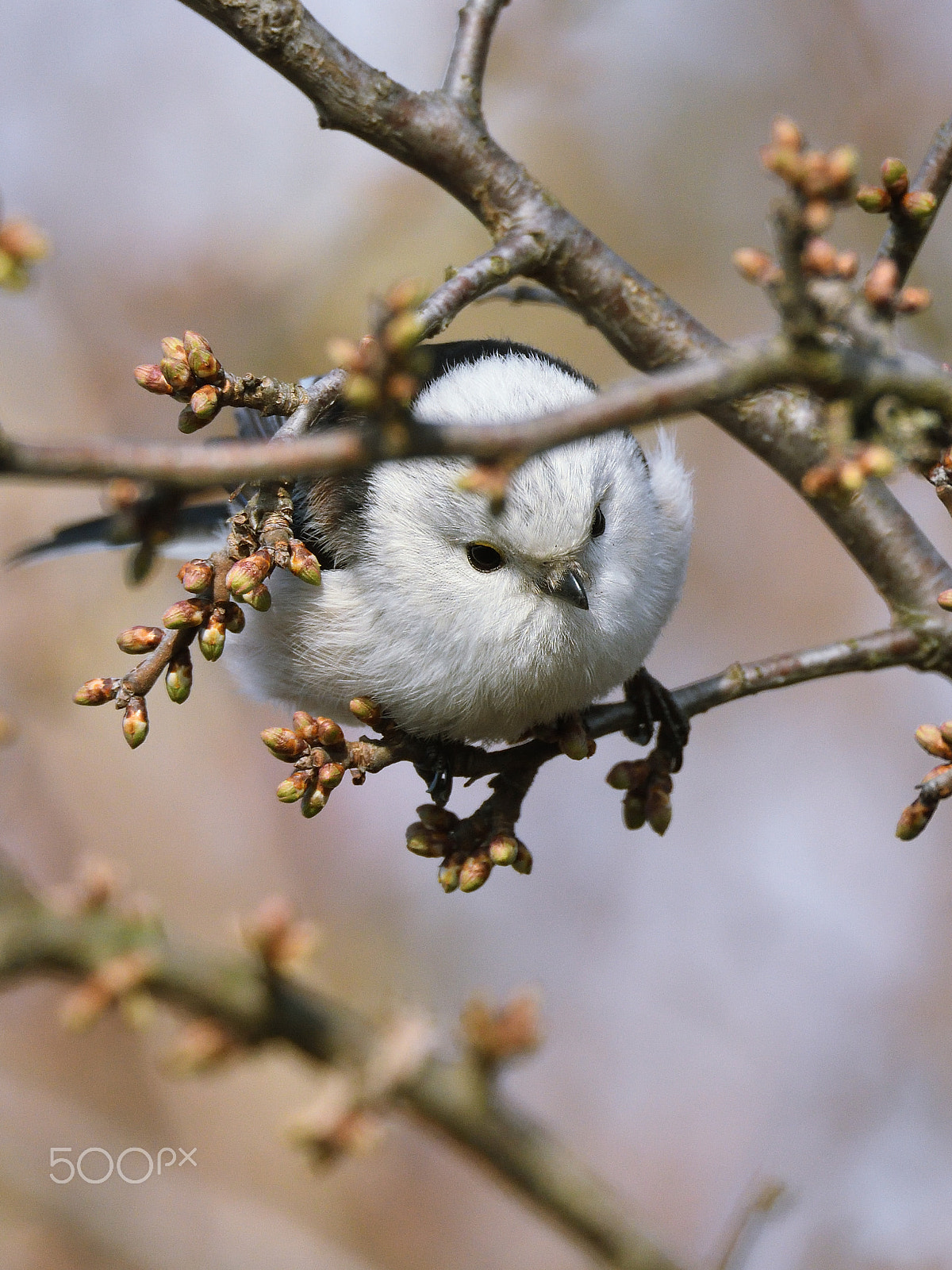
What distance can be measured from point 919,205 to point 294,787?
137 centimetres

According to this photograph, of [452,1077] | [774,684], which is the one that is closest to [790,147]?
[452,1077]

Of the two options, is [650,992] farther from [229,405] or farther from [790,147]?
[790,147]

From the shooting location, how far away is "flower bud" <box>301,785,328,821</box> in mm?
1721

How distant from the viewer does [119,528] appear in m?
1.35

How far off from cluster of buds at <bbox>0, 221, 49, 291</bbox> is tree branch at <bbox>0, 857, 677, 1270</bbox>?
0.58 metres

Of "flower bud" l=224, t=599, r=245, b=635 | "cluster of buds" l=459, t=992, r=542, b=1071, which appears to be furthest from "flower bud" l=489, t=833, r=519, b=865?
"flower bud" l=224, t=599, r=245, b=635

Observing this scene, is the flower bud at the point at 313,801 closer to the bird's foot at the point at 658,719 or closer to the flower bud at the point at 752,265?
the bird's foot at the point at 658,719

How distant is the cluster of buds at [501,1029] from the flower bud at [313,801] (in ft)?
1.70

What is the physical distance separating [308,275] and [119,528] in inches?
145

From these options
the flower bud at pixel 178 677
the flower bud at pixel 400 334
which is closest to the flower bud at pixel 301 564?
the flower bud at pixel 178 677

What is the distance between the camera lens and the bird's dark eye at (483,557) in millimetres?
2137

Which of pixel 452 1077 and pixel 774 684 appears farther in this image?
pixel 774 684

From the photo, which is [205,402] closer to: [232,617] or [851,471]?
[232,617]

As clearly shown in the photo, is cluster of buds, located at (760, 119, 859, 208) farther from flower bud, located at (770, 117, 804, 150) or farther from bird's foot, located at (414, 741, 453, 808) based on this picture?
bird's foot, located at (414, 741, 453, 808)
